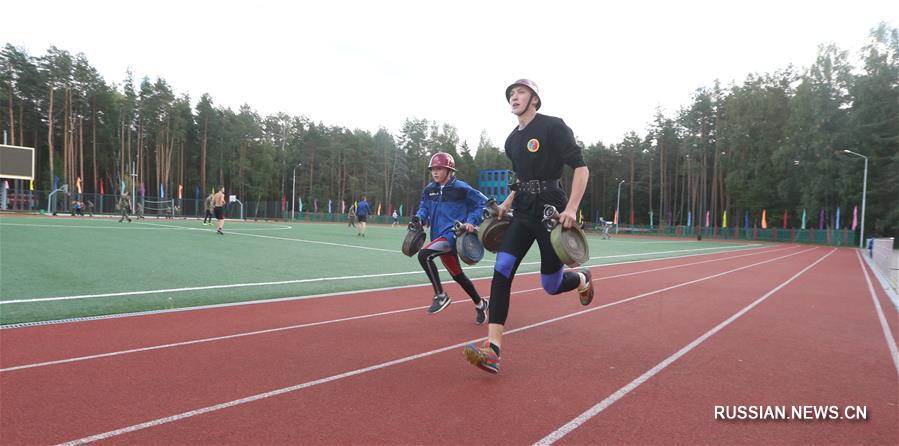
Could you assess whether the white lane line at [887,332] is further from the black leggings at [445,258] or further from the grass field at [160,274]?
the grass field at [160,274]

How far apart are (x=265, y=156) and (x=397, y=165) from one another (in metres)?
23.4

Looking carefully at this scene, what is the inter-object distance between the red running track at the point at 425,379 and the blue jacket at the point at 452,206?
3.92 ft

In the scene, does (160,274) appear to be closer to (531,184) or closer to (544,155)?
(531,184)

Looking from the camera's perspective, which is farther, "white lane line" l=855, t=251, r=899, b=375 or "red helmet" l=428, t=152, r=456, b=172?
"red helmet" l=428, t=152, r=456, b=172

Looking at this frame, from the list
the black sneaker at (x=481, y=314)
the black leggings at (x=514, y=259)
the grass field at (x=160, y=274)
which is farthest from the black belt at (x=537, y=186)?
the grass field at (x=160, y=274)

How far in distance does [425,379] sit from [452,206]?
9.28 feet

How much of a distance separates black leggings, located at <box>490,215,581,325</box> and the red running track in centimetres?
59

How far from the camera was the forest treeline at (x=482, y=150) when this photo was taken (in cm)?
5000

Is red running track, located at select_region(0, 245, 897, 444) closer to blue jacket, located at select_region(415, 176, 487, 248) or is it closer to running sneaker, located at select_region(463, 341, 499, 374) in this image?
running sneaker, located at select_region(463, 341, 499, 374)

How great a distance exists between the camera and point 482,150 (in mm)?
109812

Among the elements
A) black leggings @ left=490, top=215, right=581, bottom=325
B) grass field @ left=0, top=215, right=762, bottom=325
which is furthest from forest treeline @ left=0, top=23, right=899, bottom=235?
black leggings @ left=490, top=215, right=581, bottom=325

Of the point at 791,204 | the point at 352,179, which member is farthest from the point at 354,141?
the point at 791,204

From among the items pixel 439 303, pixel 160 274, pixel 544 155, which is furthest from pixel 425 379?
pixel 160 274

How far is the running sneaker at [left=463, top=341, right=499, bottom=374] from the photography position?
386 cm
